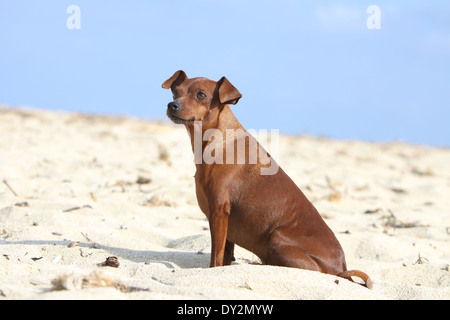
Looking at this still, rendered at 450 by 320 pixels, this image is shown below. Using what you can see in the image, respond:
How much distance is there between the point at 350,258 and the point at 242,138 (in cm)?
180

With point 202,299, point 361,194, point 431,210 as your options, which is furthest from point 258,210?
point 361,194

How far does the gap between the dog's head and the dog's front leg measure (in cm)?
71

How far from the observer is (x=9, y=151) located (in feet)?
35.7

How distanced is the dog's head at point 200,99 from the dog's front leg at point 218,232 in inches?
28.1

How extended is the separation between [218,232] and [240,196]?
1.12ft

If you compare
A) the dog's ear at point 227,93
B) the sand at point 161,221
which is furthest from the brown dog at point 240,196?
the sand at point 161,221

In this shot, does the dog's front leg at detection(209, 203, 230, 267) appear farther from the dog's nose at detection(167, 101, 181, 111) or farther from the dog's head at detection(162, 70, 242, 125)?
the dog's nose at detection(167, 101, 181, 111)

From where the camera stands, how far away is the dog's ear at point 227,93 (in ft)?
15.2

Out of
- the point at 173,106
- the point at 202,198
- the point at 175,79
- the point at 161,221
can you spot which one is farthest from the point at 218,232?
the point at 161,221

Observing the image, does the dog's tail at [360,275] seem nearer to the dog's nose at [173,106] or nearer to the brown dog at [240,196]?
the brown dog at [240,196]

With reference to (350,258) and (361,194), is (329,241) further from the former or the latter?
(361,194)

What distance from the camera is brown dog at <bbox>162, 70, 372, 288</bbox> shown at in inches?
180

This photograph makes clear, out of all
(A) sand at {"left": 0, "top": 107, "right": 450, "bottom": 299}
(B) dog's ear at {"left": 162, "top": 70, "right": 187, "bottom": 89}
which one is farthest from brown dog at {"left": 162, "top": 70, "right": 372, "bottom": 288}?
(A) sand at {"left": 0, "top": 107, "right": 450, "bottom": 299}

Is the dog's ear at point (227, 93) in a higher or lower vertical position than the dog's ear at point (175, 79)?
lower
